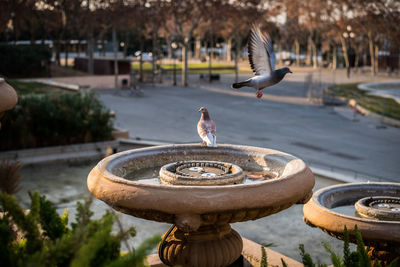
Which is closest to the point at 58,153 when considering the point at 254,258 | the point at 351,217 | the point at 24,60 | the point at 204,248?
the point at 254,258

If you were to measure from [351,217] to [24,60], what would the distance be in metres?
32.8

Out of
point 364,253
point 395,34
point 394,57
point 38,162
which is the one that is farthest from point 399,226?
point 394,57

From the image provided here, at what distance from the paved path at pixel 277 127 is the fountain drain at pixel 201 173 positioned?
644 centimetres

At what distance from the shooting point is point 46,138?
12.6m

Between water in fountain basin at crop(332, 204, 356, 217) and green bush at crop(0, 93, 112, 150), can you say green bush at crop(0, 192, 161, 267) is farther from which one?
green bush at crop(0, 93, 112, 150)

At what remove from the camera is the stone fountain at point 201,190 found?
4.16 meters

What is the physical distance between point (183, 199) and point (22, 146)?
30.4 ft

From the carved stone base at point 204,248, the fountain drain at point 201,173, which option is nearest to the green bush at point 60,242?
the fountain drain at point 201,173

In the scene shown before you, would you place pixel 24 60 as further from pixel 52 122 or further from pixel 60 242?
pixel 60 242

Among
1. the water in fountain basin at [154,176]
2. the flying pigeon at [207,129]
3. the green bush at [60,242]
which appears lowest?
the water in fountain basin at [154,176]

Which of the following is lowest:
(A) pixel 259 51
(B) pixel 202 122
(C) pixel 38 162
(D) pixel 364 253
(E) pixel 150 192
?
(C) pixel 38 162

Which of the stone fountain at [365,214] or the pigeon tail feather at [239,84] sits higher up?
the pigeon tail feather at [239,84]

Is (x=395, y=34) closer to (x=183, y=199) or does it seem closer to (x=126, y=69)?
(x=126, y=69)

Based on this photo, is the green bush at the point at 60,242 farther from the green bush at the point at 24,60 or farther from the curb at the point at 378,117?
the green bush at the point at 24,60
